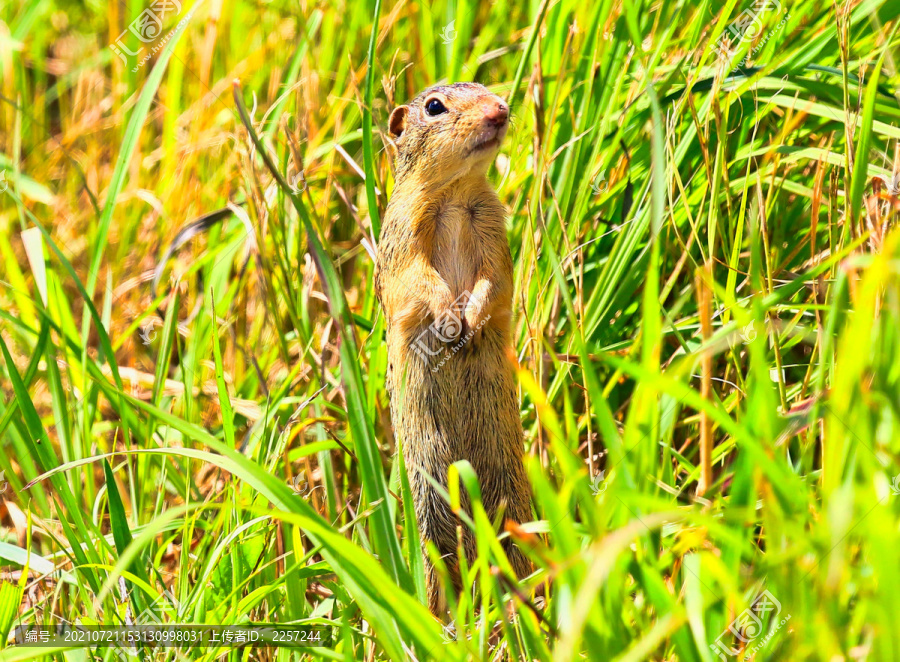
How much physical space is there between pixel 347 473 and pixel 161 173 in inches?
97.7

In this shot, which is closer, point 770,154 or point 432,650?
point 432,650

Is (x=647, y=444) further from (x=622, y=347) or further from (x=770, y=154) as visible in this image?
(x=770, y=154)

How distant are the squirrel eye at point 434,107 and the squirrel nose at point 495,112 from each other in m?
0.20

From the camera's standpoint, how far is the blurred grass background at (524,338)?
4.51 feet

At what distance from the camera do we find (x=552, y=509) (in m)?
1.33

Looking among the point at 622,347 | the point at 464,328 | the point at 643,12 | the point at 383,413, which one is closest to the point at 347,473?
the point at 383,413

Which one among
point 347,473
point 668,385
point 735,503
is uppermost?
point 668,385

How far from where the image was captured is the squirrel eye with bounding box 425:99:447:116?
257 centimetres

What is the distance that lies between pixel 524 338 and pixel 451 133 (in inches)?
34.4
